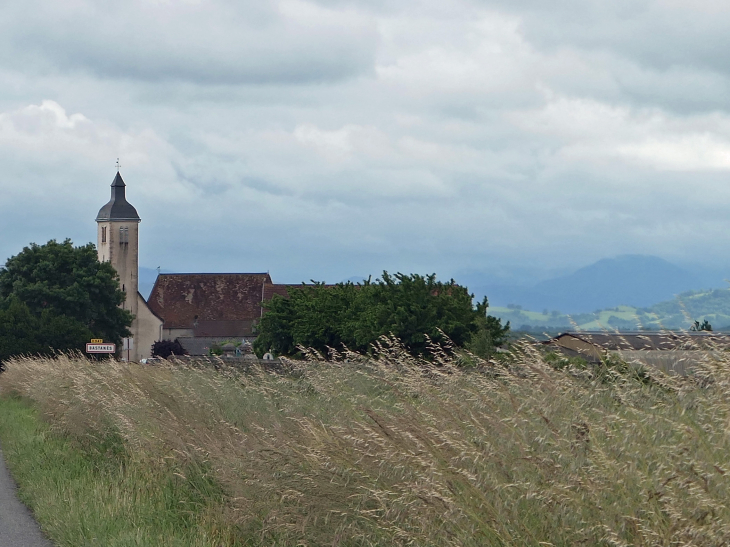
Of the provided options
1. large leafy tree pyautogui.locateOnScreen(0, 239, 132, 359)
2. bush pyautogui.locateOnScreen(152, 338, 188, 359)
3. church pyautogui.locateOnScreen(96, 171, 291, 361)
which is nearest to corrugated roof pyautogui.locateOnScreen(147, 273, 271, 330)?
church pyautogui.locateOnScreen(96, 171, 291, 361)

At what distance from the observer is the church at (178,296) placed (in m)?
104

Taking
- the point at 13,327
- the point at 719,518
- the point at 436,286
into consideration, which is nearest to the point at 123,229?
the point at 13,327

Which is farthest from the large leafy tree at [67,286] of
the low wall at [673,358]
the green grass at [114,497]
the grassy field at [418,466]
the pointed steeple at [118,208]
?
the low wall at [673,358]

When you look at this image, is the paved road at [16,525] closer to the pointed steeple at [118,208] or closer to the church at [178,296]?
the church at [178,296]

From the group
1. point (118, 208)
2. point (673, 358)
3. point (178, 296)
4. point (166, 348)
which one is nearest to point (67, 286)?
point (166, 348)

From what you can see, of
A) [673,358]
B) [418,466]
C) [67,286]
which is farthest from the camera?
[67,286]

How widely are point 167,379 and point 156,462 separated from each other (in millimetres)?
3258

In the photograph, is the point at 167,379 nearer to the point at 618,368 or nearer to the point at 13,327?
the point at 618,368

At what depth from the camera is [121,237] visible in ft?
351

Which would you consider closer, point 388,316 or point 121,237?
point 388,316

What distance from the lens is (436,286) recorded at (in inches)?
1329

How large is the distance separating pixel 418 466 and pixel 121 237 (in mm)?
104714

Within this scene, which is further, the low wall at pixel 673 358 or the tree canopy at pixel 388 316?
the tree canopy at pixel 388 316

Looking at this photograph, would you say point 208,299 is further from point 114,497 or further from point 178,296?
point 114,497
